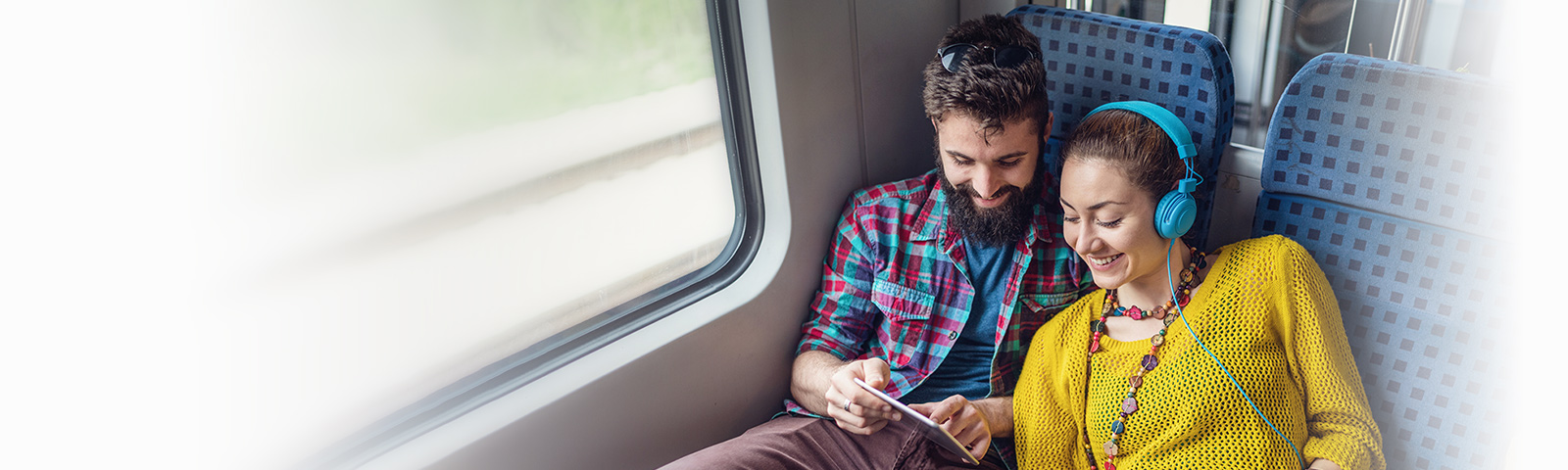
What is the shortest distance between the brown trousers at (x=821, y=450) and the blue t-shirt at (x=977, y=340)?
14 cm

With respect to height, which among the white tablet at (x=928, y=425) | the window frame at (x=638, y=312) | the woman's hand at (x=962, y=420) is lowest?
the woman's hand at (x=962, y=420)

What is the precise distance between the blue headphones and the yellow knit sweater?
0.56ft

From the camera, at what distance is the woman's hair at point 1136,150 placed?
1458 millimetres

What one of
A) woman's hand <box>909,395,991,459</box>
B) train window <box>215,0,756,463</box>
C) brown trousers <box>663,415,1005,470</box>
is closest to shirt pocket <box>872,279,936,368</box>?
brown trousers <box>663,415,1005,470</box>

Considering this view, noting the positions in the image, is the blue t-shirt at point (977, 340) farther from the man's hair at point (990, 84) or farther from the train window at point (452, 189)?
the train window at point (452, 189)

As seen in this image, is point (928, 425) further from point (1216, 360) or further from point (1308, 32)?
point (1308, 32)

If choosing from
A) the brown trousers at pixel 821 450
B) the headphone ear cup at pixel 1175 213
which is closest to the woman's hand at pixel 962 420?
the brown trousers at pixel 821 450

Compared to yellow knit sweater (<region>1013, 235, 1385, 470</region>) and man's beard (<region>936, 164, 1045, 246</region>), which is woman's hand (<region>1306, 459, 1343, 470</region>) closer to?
yellow knit sweater (<region>1013, 235, 1385, 470</region>)

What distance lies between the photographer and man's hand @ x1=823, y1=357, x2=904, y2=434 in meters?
1.73

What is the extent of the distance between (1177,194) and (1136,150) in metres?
0.10

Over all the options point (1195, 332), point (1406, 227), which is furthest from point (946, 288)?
point (1406, 227)

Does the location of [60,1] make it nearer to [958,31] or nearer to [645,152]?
[645,152]

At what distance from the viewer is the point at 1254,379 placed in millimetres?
1474

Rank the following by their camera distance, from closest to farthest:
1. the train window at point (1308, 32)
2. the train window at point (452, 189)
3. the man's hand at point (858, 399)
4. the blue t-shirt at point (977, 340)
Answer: the train window at point (452, 189)
the train window at point (1308, 32)
the man's hand at point (858, 399)
the blue t-shirt at point (977, 340)
